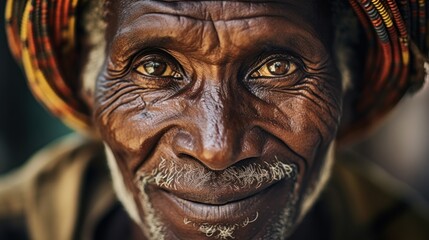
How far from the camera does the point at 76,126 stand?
98.0 inches

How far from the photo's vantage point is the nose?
1.79 metres

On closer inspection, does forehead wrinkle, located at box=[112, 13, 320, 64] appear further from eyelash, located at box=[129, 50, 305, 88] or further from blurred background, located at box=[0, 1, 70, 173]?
blurred background, located at box=[0, 1, 70, 173]

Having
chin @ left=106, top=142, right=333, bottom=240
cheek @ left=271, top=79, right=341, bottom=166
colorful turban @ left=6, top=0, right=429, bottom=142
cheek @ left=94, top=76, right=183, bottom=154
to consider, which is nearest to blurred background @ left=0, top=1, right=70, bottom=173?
colorful turban @ left=6, top=0, right=429, bottom=142

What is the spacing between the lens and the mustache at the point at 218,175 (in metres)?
1.86

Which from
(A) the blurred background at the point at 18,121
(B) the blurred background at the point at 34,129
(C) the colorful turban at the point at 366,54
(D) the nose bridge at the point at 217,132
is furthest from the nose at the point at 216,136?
(A) the blurred background at the point at 18,121

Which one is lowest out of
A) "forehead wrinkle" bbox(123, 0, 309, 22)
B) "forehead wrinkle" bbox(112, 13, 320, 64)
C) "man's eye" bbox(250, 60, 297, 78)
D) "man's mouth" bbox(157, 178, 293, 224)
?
"man's mouth" bbox(157, 178, 293, 224)

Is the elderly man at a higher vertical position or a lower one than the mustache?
higher

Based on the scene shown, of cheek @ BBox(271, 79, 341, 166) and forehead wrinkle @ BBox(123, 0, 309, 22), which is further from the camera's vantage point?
cheek @ BBox(271, 79, 341, 166)

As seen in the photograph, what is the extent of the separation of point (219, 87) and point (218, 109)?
0.06m

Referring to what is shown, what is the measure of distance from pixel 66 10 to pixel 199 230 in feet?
2.42

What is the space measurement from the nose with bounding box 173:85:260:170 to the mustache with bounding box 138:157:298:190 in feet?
0.12

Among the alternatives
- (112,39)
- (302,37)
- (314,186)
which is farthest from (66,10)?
(314,186)

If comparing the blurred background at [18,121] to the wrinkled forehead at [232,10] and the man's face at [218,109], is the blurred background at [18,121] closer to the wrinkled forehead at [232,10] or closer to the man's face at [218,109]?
the man's face at [218,109]

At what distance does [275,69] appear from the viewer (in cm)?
195
